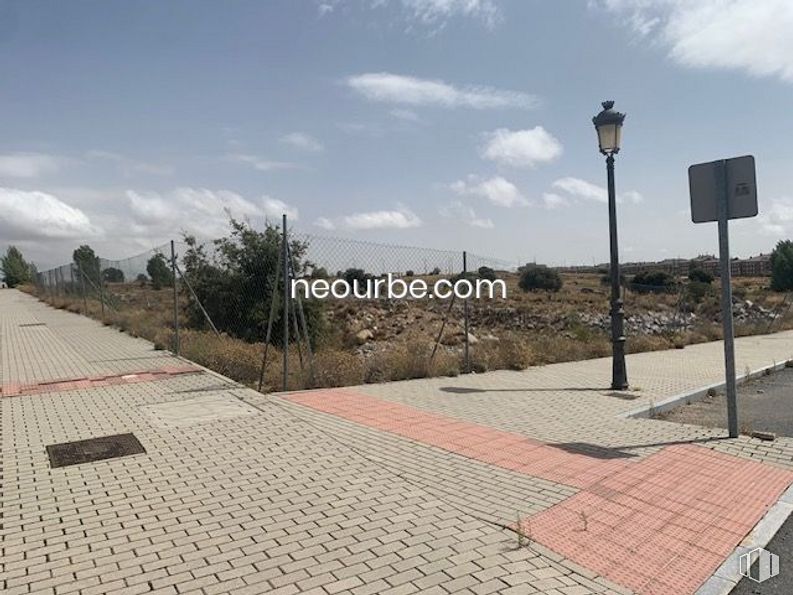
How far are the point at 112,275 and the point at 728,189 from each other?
2168 centimetres

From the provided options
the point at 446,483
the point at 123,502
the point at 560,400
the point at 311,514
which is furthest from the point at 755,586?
the point at 560,400

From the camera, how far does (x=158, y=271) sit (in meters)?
16.9

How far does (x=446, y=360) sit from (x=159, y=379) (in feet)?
A: 17.2

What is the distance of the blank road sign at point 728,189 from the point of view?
5.93m

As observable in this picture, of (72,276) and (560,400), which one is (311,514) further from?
(72,276)

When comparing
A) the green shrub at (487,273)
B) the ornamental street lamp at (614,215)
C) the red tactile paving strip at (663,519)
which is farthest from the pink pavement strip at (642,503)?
the green shrub at (487,273)

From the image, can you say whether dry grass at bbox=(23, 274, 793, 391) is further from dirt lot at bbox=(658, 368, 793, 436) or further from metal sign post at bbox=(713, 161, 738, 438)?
metal sign post at bbox=(713, 161, 738, 438)

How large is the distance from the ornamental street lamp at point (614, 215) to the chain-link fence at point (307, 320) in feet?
8.15

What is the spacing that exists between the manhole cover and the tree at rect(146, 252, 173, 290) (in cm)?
896

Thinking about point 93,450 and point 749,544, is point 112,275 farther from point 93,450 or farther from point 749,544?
point 749,544

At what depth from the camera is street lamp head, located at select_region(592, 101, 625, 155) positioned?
375 inches

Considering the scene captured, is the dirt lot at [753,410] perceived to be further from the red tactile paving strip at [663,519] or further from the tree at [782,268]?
the tree at [782,268]

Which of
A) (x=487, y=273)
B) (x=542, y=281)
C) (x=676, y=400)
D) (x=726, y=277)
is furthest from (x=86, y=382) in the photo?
(x=542, y=281)

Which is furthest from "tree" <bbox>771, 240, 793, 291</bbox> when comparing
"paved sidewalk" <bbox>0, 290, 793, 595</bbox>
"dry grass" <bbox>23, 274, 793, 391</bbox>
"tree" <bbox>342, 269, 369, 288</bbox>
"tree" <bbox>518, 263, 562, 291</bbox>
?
"paved sidewalk" <bbox>0, 290, 793, 595</bbox>
